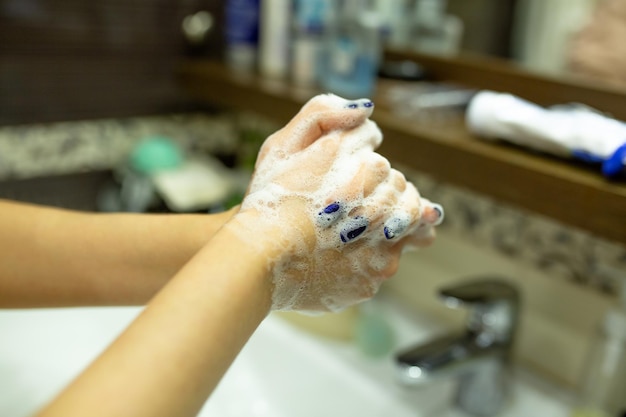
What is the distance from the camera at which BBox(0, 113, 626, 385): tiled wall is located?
2.30ft

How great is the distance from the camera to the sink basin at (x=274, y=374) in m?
0.73

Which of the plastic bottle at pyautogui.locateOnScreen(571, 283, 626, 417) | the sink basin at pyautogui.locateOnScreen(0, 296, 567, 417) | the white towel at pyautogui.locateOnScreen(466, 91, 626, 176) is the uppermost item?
the white towel at pyautogui.locateOnScreen(466, 91, 626, 176)

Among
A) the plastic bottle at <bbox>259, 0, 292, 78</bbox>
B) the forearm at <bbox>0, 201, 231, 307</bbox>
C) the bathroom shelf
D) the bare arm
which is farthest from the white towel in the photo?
the plastic bottle at <bbox>259, 0, 292, 78</bbox>

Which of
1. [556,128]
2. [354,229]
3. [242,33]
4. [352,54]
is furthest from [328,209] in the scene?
[242,33]

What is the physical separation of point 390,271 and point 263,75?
22.0 inches

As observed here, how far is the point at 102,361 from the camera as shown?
1.06 ft

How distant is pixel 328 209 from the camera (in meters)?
0.42

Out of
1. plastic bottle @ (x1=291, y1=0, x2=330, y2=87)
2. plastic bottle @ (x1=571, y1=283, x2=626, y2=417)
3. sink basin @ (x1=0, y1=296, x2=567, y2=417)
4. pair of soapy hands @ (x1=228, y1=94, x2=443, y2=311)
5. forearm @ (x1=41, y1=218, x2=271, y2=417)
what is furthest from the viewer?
plastic bottle @ (x1=291, y1=0, x2=330, y2=87)

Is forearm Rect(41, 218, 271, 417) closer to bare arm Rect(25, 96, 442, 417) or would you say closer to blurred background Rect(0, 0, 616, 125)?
bare arm Rect(25, 96, 442, 417)

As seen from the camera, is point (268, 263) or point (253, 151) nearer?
point (268, 263)

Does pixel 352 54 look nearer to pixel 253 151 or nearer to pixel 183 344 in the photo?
pixel 253 151

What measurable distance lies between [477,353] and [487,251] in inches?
6.8

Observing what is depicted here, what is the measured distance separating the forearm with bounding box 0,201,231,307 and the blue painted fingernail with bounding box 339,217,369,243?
0.13 m

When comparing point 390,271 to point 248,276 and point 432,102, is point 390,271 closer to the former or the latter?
point 248,276
